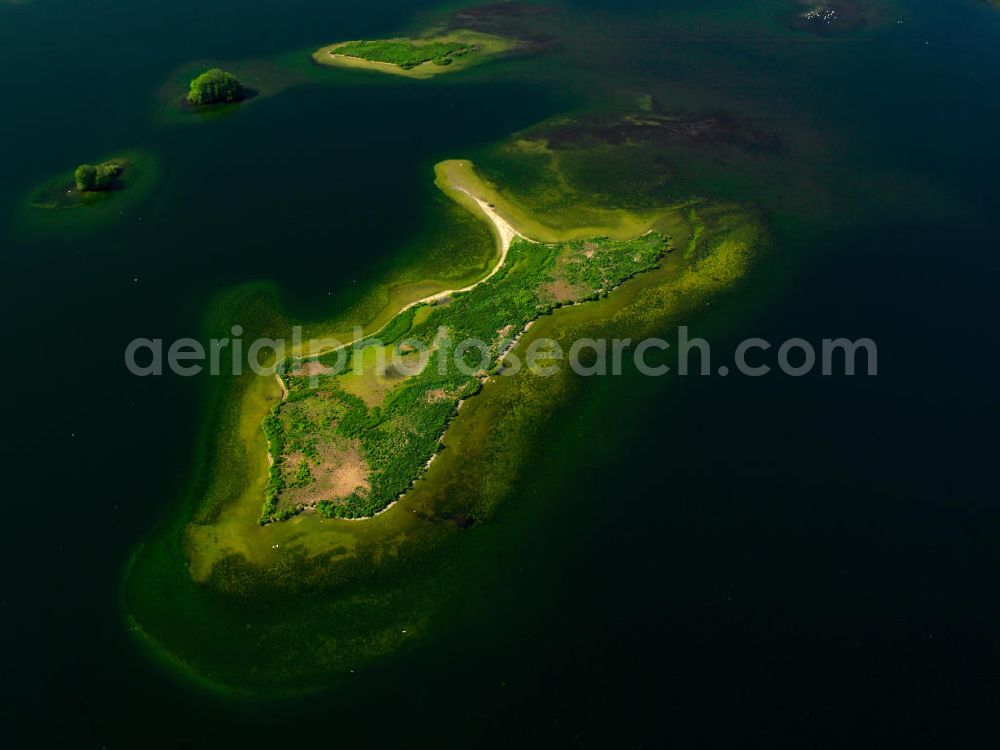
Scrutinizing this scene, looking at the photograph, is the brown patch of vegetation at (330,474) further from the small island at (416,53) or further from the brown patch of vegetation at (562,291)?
the small island at (416,53)

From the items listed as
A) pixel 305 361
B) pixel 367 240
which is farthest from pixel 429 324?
pixel 367 240

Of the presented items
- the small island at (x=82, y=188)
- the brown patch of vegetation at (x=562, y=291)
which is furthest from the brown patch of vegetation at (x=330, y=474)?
the small island at (x=82, y=188)

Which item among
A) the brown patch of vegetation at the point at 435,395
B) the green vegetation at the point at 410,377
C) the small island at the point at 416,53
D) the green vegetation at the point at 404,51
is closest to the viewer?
the green vegetation at the point at 410,377

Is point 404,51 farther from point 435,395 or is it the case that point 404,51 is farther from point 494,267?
point 435,395

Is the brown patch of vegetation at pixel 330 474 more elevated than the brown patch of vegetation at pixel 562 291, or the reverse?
the brown patch of vegetation at pixel 562 291

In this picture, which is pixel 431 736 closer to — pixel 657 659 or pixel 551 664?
pixel 551 664

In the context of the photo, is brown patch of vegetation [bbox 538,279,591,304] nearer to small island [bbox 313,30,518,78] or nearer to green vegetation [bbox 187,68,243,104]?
small island [bbox 313,30,518,78]
